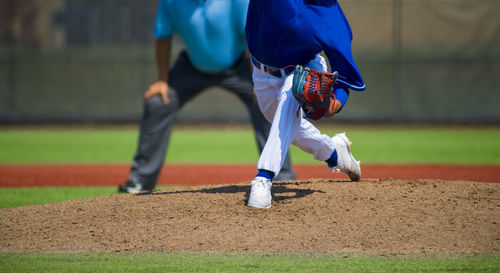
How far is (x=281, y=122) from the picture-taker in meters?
4.27

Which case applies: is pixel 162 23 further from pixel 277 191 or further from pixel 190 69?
pixel 277 191

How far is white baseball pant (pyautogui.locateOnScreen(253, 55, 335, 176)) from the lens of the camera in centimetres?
422

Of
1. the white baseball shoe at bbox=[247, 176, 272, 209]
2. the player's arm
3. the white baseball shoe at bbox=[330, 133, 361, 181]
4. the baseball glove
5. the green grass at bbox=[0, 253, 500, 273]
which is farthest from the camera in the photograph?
the player's arm

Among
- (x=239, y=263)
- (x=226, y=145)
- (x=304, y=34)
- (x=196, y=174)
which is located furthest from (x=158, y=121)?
(x=226, y=145)

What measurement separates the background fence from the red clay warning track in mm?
6893

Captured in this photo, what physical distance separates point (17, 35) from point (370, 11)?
28.4ft

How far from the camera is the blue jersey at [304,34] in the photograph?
4160 mm

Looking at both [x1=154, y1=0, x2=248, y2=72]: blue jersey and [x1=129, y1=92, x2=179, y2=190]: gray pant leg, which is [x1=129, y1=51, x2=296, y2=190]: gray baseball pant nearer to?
[x1=129, y1=92, x2=179, y2=190]: gray pant leg

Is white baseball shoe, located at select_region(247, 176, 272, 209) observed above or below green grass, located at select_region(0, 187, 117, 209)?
above

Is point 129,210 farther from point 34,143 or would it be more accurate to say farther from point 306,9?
point 34,143

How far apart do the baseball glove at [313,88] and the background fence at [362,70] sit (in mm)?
11388

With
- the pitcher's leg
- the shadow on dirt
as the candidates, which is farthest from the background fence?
the pitcher's leg

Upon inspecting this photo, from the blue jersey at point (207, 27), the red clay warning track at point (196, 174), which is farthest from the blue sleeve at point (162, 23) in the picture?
the red clay warning track at point (196, 174)

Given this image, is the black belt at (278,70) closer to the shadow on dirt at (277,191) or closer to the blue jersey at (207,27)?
the shadow on dirt at (277,191)
